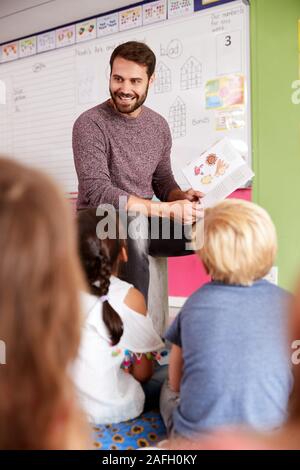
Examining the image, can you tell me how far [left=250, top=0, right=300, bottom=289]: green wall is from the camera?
2.24 meters

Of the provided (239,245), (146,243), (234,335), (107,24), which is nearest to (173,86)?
(107,24)

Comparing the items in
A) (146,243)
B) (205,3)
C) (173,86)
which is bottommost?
(146,243)

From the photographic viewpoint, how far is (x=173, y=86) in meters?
2.58

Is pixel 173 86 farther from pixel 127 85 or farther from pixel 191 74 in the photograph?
pixel 127 85

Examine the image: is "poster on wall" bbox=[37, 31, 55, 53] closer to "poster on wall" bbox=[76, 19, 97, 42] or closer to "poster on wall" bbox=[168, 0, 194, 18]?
"poster on wall" bbox=[76, 19, 97, 42]

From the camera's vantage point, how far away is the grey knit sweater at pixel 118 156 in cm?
176

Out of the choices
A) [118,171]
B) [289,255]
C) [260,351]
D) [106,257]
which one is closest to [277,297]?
[260,351]

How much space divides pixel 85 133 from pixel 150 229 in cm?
64

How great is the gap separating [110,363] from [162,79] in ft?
6.41

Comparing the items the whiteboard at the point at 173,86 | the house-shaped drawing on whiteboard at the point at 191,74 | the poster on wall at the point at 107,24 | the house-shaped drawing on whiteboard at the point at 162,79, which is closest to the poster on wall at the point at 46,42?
the whiteboard at the point at 173,86

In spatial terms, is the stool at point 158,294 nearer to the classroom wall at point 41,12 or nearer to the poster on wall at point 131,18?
the poster on wall at point 131,18

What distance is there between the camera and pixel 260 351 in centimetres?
88

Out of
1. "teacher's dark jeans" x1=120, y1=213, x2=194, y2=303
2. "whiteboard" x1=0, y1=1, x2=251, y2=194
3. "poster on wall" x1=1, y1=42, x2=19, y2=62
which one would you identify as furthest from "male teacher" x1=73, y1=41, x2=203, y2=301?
"poster on wall" x1=1, y1=42, x2=19, y2=62

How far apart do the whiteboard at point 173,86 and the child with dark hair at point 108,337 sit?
A: 1395mm
